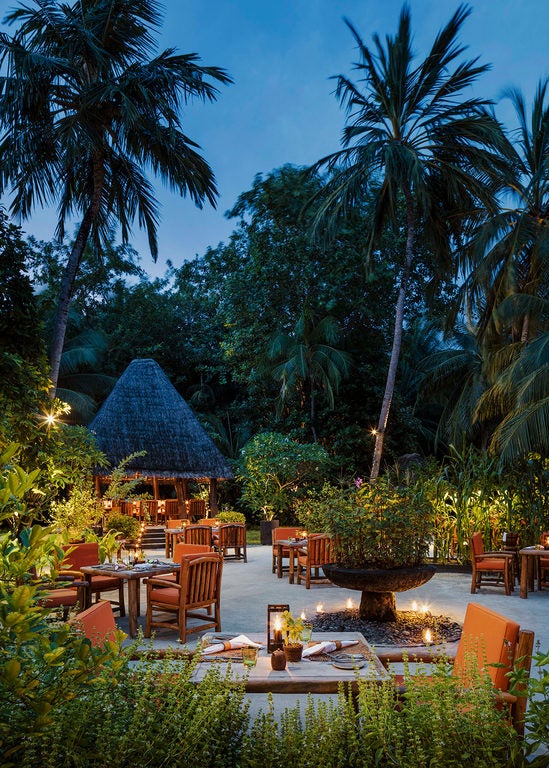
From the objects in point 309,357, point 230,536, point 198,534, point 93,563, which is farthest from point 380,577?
point 309,357

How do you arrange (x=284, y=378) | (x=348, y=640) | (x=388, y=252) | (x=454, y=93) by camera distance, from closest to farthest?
(x=348, y=640)
(x=454, y=93)
(x=284, y=378)
(x=388, y=252)

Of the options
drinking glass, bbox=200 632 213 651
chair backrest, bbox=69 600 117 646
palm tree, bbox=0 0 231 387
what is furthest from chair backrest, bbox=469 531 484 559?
chair backrest, bbox=69 600 117 646

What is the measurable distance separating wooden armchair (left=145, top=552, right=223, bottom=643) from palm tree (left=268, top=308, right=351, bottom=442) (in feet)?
36.5

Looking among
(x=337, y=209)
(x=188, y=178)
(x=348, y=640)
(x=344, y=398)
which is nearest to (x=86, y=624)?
(x=348, y=640)

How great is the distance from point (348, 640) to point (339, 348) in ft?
53.4

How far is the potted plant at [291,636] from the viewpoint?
3.48 meters

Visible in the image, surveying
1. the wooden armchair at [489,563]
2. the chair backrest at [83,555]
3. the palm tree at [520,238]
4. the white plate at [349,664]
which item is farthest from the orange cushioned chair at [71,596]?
the palm tree at [520,238]

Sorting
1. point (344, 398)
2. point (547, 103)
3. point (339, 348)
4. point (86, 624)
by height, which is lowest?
point (86, 624)

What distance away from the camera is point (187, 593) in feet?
20.3

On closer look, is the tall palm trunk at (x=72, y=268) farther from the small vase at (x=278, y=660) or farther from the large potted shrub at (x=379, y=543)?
the small vase at (x=278, y=660)

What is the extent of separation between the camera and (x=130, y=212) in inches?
454

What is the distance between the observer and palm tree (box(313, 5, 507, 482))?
12641 millimetres

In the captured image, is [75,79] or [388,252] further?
[388,252]

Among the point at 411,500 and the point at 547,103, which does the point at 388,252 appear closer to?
the point at 547,103
